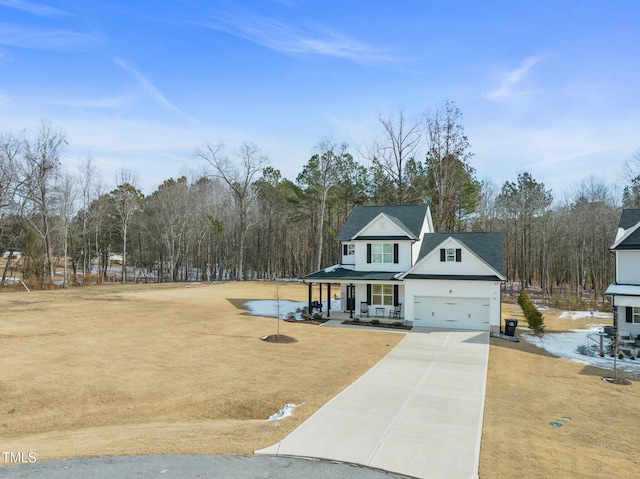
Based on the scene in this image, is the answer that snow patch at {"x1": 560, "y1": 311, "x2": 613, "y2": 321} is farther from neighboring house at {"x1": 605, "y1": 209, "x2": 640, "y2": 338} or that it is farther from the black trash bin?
the black trash bin

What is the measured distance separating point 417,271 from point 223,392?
623 inches

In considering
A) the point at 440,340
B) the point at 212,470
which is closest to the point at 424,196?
the point at 440,340

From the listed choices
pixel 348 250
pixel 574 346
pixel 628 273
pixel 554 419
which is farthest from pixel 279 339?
pixel 628 273

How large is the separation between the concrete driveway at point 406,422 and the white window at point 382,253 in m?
11.9

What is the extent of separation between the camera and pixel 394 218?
2875 centimetres

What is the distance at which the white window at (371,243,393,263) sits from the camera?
28.4m

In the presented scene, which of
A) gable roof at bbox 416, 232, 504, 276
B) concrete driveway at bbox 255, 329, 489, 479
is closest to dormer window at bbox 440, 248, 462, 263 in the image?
gable roof at bbox 416, 232, 504, 276

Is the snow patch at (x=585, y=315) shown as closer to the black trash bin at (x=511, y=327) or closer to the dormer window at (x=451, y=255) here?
the black trash bin at (x=511, y=327)

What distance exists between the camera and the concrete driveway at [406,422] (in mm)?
8102

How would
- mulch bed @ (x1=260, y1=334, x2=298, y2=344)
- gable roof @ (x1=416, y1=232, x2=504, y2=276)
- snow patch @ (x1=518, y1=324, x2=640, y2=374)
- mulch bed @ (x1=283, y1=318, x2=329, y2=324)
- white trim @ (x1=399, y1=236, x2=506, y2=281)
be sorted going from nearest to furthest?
snow patch @ (x1=518, y1=324, x2=640, y2=374) → mulch bed @ (x1=260, y1=334, x2=298, y2=344) → white trim @ (x1=399, y1=236, x2=506, y2=281) → gable roof @ (x1=416, y1=232, x2=504, y2=276) → mulch bed @ (x1=283, y1=318, x2=329, y2=324)

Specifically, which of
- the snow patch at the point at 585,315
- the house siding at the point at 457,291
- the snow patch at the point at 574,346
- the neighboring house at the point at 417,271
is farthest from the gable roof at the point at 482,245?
the snow patch at the point at 585,315

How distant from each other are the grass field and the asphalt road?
17.1 inches

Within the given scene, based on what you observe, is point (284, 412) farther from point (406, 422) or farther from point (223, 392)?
point (406, 422)

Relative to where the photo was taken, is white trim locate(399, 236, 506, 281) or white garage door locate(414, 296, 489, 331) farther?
white garage door locate(414, 296, 489, 331)
